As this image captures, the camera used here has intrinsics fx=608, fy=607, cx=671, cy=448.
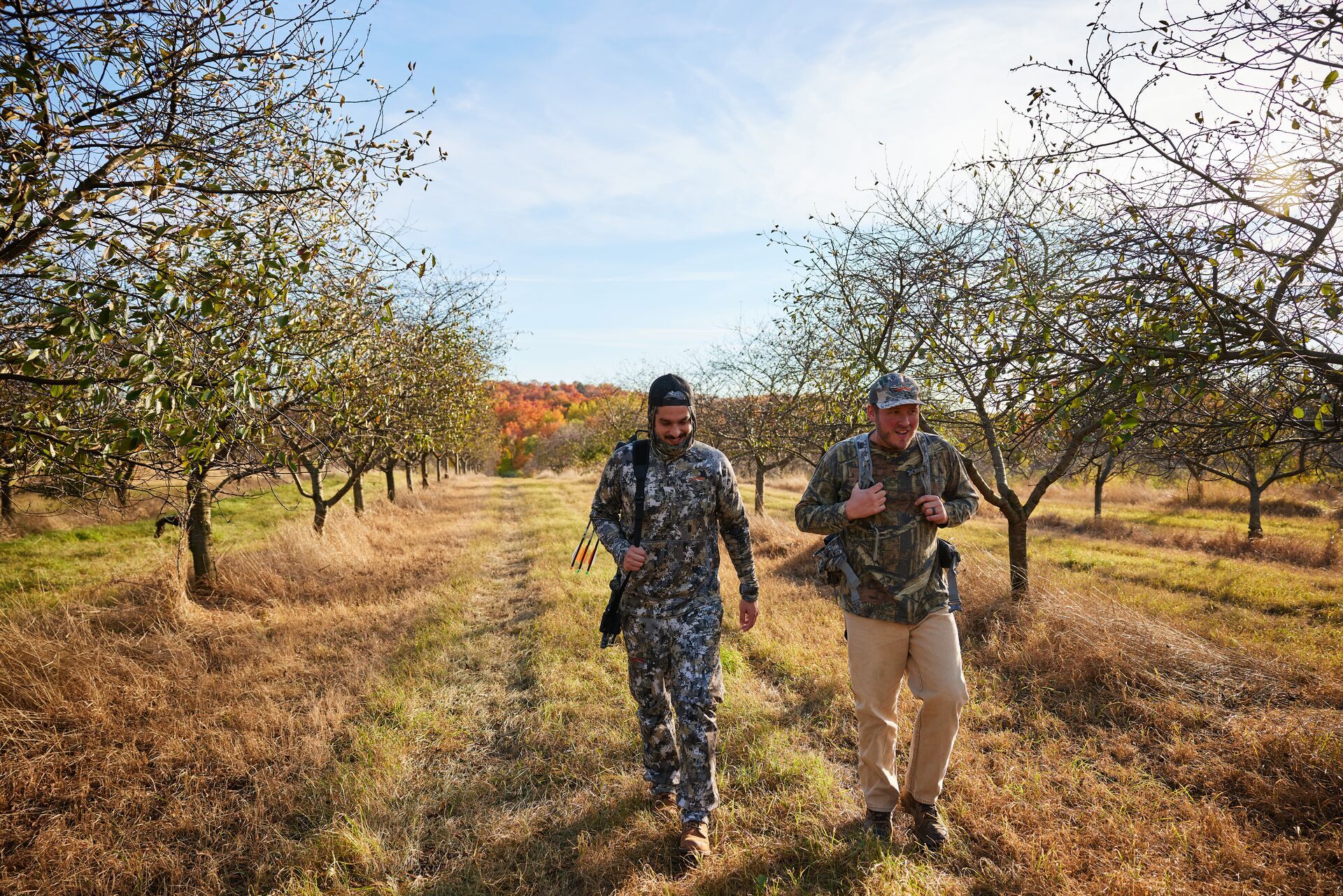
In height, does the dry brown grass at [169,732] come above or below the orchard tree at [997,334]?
below

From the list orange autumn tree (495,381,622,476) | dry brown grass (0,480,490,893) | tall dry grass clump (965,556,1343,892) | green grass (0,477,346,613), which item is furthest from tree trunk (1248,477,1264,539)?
orange autumn tree (495,381,622,476)

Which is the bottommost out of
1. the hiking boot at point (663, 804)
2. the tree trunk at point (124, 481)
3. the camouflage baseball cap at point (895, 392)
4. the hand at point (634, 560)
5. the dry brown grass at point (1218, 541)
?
the dry brown grass at point (1218, 541)

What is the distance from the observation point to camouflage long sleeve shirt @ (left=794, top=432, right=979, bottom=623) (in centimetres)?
354

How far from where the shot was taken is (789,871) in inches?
124

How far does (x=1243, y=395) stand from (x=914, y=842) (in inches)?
165

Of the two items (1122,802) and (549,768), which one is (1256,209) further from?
(549,768)

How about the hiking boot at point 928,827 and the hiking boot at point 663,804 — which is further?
the hiking boot at point 663,804

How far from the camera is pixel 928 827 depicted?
354 cm

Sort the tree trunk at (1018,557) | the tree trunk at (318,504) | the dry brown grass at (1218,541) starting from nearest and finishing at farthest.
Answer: the tree trunk at (1018,557)
the tree trunk at (318,504)
the dry brown grass at (1218,541)

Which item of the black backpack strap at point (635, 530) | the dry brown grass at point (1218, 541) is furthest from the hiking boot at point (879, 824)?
the dry brown grass at point (1218, 541)

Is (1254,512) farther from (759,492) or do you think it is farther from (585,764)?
(585,764)

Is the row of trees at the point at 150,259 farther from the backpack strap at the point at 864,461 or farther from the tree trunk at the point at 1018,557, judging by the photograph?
the tree trunk at the point at 1018,557

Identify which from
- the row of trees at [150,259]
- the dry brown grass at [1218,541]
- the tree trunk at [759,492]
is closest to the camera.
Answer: the row of trees at [150,259]

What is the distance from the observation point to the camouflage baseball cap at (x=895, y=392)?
3557 millimetres
